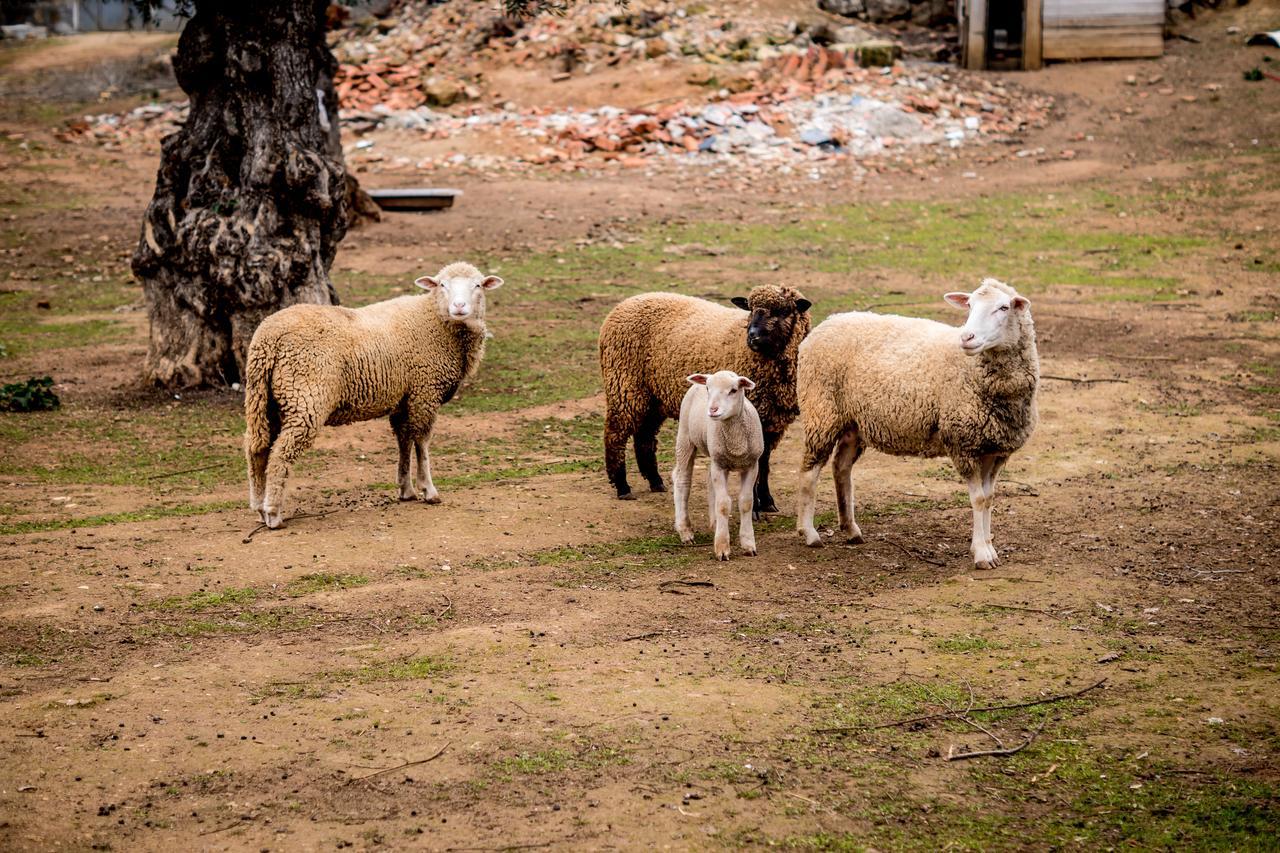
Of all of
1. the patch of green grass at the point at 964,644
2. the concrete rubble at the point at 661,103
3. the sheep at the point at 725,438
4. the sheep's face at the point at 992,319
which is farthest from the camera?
the concrete rubble at the point at 661,103

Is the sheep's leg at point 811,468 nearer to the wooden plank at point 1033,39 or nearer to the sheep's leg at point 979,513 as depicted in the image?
the sheep's leg at point 979,513

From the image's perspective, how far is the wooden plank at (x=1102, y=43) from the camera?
26.8 metres

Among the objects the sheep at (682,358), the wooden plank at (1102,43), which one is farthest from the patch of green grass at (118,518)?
the wooden plank at (1102,43)

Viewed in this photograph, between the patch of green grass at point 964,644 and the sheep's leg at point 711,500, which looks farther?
the sheep's leg at point 711,500

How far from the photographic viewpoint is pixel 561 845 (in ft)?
16.1

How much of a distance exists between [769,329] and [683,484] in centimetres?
121

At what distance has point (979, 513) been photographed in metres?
8.05

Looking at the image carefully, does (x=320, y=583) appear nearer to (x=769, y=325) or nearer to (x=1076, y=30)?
(x=769, y=325)

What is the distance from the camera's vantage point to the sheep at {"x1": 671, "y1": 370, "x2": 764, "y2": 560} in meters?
8.11

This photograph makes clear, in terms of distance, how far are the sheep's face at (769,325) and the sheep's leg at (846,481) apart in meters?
0.79

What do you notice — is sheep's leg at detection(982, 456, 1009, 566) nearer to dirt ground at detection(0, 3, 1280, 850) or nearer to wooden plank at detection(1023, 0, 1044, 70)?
dirt ground at detection(0, 3, 1280, 850)

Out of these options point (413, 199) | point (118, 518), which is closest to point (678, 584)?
point (118, 518)

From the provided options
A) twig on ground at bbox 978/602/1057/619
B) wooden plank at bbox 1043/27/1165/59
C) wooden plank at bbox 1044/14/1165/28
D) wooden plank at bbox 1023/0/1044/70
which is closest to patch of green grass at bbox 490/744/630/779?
twig on ground at bbox 978/602/1057/619

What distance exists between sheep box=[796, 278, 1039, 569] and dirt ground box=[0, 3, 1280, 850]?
0.56 meters
